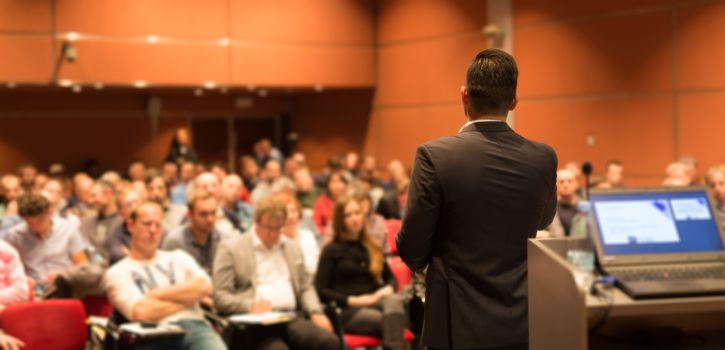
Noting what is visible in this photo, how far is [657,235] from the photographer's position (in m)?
2.84

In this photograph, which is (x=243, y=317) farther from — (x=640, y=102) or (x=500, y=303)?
(x=640, y=102)

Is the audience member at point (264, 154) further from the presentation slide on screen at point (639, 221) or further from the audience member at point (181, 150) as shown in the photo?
the presentation slide on screen at point (639, 221)

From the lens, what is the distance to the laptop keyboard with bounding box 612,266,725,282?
229 centimetres

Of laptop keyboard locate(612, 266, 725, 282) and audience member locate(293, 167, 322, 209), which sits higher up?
laptop keyboard locate(612, 266, 725, 282)

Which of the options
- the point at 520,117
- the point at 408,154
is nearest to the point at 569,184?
the point at 520,117

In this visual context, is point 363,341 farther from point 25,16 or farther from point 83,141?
point 83,141

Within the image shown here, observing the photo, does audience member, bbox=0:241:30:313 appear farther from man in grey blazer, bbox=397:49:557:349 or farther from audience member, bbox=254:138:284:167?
audience member, bbox=254:138:284:167

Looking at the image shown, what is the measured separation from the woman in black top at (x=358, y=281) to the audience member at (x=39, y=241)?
1.86m

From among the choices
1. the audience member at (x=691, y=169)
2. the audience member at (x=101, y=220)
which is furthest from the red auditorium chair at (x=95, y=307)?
the audience member at (x=691, y=169)

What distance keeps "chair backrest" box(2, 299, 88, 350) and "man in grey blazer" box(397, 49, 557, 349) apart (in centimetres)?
284

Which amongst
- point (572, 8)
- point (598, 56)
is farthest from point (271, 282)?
point (572, 8)

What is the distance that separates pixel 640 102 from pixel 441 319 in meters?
7.93

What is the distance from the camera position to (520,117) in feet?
35.4

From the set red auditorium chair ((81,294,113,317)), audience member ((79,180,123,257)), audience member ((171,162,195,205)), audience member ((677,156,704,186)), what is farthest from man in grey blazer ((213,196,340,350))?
audience member ((171,162,195,205))
